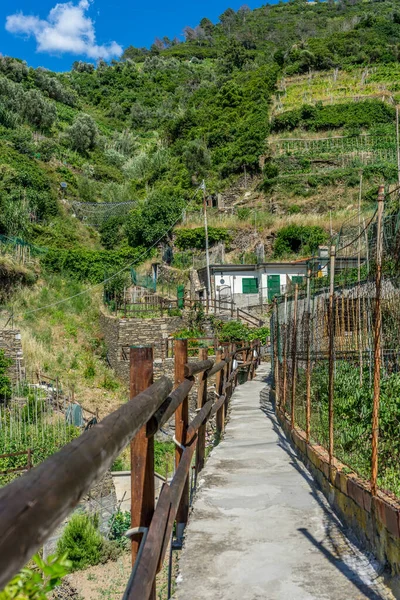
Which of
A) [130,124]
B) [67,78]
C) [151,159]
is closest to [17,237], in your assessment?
[151,159]

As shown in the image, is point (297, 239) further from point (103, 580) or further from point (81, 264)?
point (103, 580)

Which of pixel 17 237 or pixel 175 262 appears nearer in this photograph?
pixel 17 237

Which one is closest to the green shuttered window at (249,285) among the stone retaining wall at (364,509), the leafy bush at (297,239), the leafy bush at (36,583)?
the leafy bush at (297,239)

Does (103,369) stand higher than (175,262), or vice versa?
(175,262)

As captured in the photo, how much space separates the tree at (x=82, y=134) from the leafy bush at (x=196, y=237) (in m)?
25.0

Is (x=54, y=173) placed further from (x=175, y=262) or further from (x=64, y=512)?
(x=64, y=512)

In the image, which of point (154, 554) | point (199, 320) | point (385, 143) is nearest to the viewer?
point (154, 554)

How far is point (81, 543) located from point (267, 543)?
250 inches

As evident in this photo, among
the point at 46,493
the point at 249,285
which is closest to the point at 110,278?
the point at 249,285

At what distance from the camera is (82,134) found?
180 feet

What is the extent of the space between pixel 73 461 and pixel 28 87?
68.8 metres

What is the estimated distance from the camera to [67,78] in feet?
262

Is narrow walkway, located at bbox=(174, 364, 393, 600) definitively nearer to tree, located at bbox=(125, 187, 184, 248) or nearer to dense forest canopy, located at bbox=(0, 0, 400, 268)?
dense forest canopy, located at bbox=(0, 0, 400, 268)

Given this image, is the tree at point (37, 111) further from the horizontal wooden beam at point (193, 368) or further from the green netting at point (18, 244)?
the horizontal wooden beam at point (193, 368)
